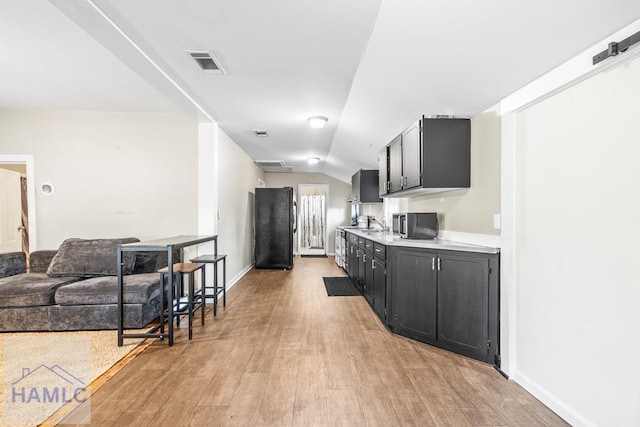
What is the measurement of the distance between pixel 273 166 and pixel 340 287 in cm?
421

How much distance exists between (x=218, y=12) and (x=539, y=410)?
10.6 ft

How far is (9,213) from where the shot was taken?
4941mm

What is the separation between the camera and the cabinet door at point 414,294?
284cm

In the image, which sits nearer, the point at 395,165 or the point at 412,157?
the point at 412,157

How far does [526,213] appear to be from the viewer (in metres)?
2.22

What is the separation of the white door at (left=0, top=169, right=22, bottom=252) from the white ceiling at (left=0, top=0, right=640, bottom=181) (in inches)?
66.8

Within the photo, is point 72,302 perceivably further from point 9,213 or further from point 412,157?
point 412,157

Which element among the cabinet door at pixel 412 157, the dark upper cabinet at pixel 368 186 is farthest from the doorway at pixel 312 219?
the cabinet door at pixel 412 157

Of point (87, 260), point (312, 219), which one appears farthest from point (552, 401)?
point (312, 219)

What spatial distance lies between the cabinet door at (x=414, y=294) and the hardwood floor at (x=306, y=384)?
0.15 m

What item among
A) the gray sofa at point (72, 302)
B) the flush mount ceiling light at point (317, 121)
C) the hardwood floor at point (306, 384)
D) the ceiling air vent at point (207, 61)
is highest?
the ceiling air vent at point (207, 61)

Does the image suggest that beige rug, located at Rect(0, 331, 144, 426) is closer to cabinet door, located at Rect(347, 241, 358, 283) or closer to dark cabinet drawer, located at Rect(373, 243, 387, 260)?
dark cabinet drawer, located at Rect(373, 243, 387, 260)

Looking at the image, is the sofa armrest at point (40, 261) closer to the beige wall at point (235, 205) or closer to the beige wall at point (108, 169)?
the beige wall at point (108, 169)

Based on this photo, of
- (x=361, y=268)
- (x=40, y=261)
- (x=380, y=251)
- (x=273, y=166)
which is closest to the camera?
(x=380, y=251)
